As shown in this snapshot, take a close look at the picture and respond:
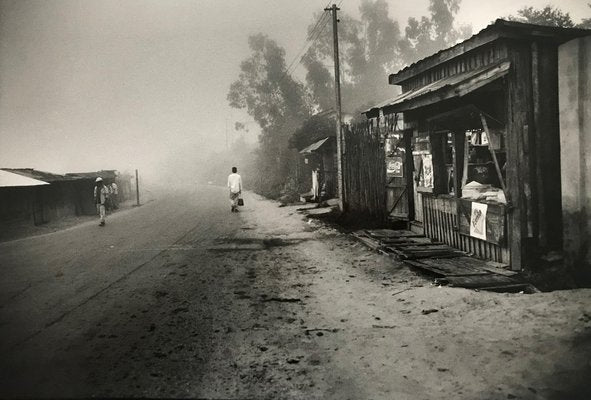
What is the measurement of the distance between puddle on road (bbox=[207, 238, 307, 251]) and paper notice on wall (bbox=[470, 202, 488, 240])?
15.7 ft

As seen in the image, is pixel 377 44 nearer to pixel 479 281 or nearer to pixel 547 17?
pixel 547 17

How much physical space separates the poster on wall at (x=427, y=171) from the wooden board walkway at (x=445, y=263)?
1.35m

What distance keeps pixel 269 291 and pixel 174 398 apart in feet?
10.7

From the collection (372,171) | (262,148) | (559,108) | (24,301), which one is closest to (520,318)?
(559,108)

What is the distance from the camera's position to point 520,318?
487 cm

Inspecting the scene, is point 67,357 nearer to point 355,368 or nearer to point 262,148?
point 355,368

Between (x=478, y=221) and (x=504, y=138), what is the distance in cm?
160

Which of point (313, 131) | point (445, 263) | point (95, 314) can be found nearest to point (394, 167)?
point (445, 263)

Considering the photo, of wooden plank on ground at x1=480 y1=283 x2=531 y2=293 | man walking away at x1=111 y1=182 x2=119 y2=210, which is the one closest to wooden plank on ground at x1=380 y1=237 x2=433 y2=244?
wooden plank on ground at x1=480 y1=283 x2=531 y2=293

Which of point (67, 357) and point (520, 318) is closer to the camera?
point (67, 357)

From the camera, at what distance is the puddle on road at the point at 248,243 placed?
1034 cm

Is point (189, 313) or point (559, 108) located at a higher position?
point (559, 108)

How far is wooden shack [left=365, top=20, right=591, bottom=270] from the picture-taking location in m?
6.78

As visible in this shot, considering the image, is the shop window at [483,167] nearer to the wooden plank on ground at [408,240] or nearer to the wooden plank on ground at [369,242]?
the wooden plank on ground at [408,240]
